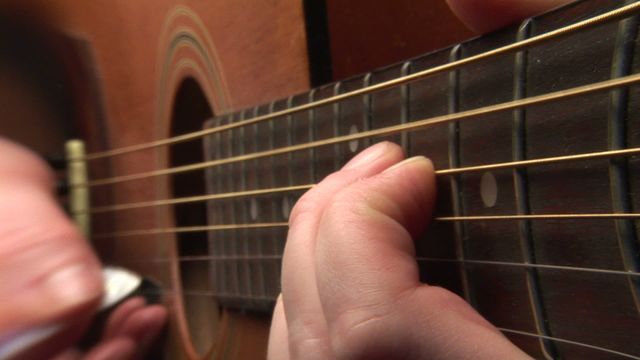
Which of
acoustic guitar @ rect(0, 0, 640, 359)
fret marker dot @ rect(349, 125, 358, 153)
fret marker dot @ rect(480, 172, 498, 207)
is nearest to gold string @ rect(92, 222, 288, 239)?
acoustic guitar @ rect(0, 0, 640, 359)

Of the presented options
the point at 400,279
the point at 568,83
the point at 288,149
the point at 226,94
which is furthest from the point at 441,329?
the point at 226,94

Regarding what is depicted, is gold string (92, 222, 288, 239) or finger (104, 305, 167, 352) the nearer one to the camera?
gold string (92, 222, 288, 239)

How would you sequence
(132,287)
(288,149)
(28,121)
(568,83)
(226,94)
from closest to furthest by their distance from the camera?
(568,83) → (288,149) → (226,94) → (132,287) → (28,121)

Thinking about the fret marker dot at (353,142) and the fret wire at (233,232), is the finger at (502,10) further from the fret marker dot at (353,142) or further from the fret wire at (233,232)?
the fret wire at (233,232)

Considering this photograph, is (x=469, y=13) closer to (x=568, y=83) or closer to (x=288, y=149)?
(x=568, y=83)

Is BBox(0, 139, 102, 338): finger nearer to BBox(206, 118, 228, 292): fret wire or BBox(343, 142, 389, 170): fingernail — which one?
BBox(206, 118, 228, 292): fret wire

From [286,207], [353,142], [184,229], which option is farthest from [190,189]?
[353,142]

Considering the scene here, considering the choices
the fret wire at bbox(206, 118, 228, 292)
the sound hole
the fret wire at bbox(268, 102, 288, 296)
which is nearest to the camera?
the fret wire at bbox(268, 102, 288, 296)

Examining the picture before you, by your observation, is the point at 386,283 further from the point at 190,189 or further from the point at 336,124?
the point at 190,189
